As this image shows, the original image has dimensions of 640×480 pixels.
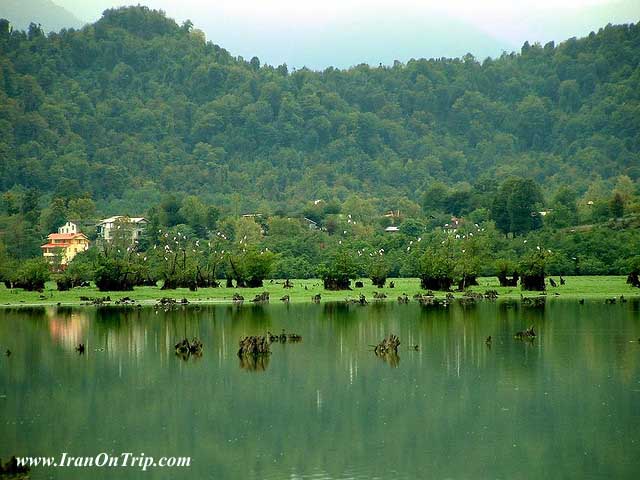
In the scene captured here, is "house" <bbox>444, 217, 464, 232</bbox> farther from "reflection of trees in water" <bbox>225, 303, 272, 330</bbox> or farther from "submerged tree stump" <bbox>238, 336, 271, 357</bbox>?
"submerged tree stump" <bbox>238, 336, 271, 357</bbox>

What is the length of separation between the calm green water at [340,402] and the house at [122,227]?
78.7 m

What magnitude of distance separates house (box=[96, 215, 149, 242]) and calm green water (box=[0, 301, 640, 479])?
78.7 metres

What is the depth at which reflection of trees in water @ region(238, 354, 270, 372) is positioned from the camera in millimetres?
41156

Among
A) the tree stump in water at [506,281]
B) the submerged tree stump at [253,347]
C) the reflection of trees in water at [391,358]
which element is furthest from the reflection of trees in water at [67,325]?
the tree stump in water at [506,281]

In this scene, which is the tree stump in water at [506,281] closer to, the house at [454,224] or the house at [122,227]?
the house at [454,224]

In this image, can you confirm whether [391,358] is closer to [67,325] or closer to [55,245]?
[67,325]

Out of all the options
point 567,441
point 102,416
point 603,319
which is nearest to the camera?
point 567,441

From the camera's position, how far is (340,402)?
34250 millimetres

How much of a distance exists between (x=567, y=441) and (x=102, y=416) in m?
12.5

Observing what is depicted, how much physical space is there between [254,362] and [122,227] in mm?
91809

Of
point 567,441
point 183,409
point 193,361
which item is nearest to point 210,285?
point 193,361

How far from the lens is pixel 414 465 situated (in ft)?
88.0

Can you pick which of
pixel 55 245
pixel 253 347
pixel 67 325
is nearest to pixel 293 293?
pixel 67 325

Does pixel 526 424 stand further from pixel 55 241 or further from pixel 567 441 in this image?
pixel 55 241
